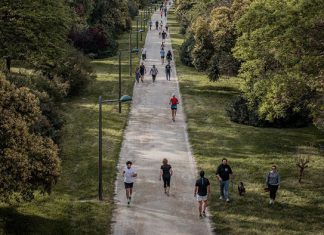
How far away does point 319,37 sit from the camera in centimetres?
2216

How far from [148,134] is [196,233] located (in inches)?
488

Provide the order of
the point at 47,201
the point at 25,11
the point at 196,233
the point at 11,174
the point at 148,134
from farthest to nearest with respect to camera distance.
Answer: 1. the point at 25,11
2. the point at 148,134
3. the point at 47,201
4. the point at 196,233
5. the point at 11,174

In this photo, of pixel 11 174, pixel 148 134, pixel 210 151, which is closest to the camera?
pixel 11 174

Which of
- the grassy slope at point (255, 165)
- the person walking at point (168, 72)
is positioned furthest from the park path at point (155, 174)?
the person walking at point (168, 72)

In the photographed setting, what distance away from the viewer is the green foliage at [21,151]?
1528 cm

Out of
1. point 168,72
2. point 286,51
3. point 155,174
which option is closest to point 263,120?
point 286,51

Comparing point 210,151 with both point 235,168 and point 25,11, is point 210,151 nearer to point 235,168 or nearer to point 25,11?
point 235,168

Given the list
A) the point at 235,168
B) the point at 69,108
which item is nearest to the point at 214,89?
the point at 69,108

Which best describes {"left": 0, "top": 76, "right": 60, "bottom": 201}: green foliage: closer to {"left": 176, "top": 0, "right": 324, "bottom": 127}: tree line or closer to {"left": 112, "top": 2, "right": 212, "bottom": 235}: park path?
{"left": 112, "top": 2, "right": 212, "bottom": 235}: park path

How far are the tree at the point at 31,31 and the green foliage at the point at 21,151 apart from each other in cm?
1914

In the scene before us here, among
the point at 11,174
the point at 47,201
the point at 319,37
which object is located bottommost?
the point at 47,201

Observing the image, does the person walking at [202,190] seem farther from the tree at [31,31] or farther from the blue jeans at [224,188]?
the tree at [31,31]

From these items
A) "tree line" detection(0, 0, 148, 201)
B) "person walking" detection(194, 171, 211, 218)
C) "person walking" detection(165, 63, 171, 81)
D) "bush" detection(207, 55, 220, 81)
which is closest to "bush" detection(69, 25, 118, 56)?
"tree line" detection(0, 0, 148, 201)

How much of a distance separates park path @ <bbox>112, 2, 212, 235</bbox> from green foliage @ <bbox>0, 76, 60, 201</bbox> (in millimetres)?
3127
